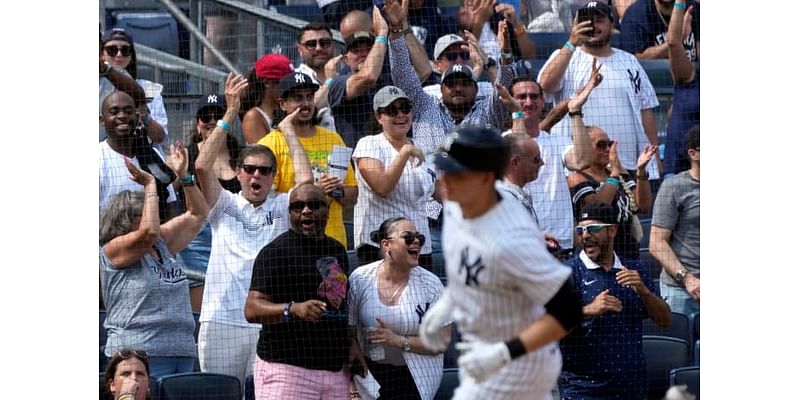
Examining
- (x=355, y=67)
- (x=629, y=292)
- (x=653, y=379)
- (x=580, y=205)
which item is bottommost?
(x=653, y=379)

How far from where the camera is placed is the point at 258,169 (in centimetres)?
748

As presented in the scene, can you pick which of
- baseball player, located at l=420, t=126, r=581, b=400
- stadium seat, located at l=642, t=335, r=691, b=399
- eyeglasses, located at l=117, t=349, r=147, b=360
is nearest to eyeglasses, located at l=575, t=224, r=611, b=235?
stadium seat, located at l=642, t=335, r=691, b=399

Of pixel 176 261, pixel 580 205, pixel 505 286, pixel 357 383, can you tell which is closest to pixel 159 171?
pixel 176 261

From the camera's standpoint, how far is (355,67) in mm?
8250

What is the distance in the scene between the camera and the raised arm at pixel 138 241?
751 centimetres

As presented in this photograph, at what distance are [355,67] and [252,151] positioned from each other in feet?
3.55

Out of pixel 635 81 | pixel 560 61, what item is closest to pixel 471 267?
pixel 560 61

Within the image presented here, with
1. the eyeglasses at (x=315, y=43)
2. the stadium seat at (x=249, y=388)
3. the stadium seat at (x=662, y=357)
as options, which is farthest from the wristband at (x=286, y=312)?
the stadium seat at (x=662, y=357)

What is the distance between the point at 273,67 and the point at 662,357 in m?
2.88

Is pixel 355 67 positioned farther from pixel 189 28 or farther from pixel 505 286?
pixel 505 286

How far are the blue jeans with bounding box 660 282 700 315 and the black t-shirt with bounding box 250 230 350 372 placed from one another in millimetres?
2017

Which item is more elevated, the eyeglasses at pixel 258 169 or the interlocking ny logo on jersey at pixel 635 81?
the interlocking ny logo on jersey at pixel 635 81

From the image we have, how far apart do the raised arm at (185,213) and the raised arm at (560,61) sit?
2285mm

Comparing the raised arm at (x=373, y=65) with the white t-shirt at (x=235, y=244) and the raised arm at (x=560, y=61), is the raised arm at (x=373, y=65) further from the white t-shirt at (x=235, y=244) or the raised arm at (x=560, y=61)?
the raised arm at (x=560, y=61)
